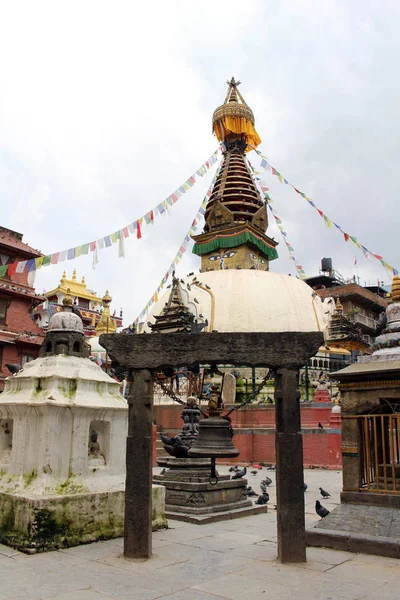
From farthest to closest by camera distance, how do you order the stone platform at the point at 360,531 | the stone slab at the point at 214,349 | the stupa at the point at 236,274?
the stupa at the point at 236,274 → the stone platform at the point at 360,531 → the stone slab at the point at 214,349

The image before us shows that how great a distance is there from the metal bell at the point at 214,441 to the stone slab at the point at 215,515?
2.90 feet

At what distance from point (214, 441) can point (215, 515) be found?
3.62 feet

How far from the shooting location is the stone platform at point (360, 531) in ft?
19.0

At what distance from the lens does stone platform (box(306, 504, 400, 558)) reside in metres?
5.78

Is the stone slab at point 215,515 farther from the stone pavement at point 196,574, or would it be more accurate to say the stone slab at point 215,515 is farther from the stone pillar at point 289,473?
the stone pillar at point 289,473

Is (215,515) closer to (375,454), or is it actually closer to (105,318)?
(375,454)

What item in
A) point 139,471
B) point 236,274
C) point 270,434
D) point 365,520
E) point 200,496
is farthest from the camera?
point 236,274

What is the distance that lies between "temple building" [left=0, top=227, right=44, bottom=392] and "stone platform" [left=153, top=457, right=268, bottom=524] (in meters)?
17.3

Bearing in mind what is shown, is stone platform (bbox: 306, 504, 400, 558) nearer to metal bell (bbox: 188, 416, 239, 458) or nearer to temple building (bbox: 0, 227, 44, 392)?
metal bell (bbox: 188, 416, 239, 458)

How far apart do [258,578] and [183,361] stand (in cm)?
230

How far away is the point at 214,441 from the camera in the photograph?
811cm

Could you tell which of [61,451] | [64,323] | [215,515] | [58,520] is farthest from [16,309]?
[58,520]

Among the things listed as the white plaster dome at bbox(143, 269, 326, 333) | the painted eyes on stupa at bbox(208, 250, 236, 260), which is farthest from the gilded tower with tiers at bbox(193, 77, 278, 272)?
the white plaster dome at bbox(143, 269, 326, 333)

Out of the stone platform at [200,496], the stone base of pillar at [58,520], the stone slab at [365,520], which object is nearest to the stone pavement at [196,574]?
the stone base of pillar at [58,520]
